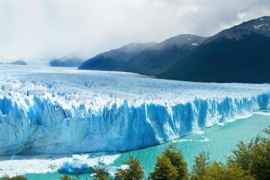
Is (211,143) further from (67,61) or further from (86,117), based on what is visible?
(67,61)

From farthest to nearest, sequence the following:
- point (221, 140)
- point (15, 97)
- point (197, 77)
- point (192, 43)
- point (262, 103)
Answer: point (192, 43) → point (197, 77) → point (262, 103) → point (221, 140) → point (15, 97)

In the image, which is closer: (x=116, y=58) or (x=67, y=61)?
(x=116, y=58)

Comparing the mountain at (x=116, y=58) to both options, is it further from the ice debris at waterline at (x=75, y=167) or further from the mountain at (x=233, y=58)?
the ice debris at waterline at (x=75, y=167)

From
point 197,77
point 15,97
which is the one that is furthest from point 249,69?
point 15,97

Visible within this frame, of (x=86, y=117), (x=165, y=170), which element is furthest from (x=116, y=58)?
(x=165, y=170)

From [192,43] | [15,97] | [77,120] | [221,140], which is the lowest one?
[221,140]

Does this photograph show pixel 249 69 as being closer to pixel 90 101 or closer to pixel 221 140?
pixel 221 140

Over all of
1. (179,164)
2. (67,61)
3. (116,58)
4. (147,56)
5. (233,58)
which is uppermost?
(67,61)
